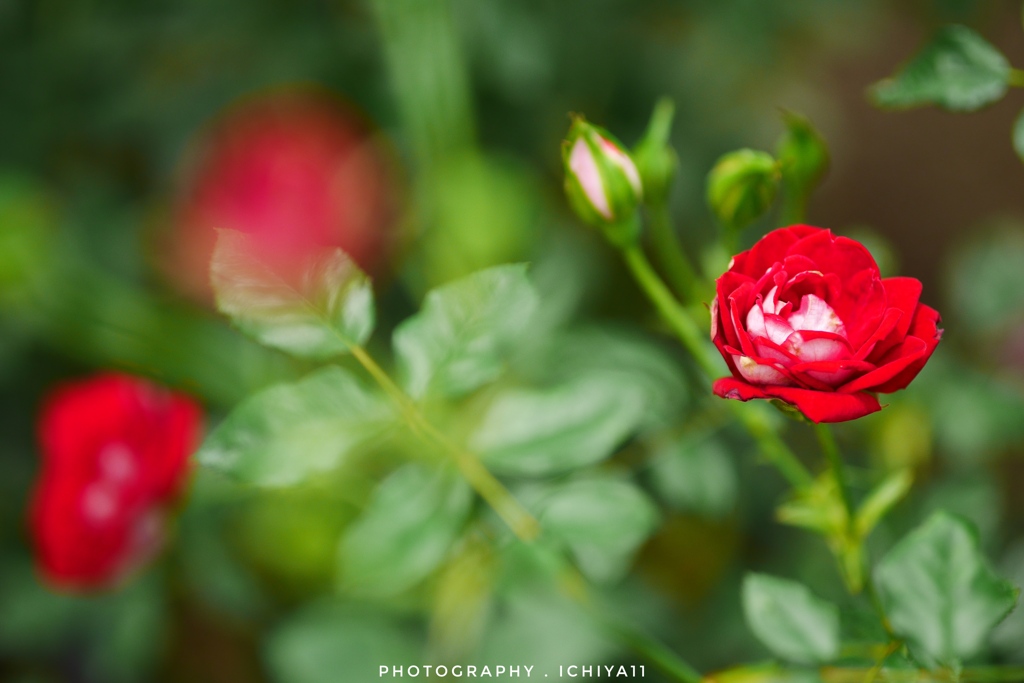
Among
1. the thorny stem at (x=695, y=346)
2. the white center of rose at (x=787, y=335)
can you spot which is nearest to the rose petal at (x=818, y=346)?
the white center of rose at (x=787, y=335)

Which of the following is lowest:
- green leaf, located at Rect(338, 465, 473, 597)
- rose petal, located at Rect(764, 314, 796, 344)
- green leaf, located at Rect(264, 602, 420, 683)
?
green leaf, located at Rect(264, 602, 420, 683)

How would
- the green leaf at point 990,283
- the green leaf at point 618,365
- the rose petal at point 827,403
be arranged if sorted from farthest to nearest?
the green leaf at point 990,283 → the green leaf at point 618,365 → the rose petal at point 827,403

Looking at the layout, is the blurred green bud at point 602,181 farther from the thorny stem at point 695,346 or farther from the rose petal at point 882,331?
the rose petal at point 882,331

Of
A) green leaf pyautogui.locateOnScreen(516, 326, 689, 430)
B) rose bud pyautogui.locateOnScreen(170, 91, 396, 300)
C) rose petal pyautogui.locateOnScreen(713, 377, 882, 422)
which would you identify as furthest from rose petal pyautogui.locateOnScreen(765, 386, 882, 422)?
rose bud pyautogui.locateOnScreen(170, 91, 396, 300)

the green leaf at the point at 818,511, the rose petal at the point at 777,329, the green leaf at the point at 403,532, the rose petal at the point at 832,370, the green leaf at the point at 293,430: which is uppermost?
the rose petal at the point at 777,329

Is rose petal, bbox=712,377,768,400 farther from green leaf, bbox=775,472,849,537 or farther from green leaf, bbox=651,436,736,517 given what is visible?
green leaf, bbox=651,436,736,517

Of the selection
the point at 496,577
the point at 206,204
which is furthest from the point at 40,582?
the point at 496,577
